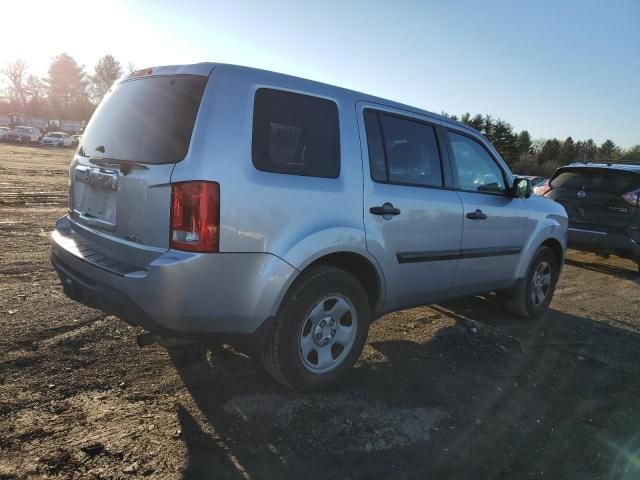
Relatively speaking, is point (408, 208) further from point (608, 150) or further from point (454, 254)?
point (608, 150)

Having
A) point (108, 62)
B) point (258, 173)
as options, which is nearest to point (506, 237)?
point (258, 173)

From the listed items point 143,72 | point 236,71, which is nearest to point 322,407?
point 236,71

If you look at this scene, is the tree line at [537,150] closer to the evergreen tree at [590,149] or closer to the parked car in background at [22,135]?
the evergreen tree at [590,149]

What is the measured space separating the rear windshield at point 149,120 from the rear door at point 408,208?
48.7 inches

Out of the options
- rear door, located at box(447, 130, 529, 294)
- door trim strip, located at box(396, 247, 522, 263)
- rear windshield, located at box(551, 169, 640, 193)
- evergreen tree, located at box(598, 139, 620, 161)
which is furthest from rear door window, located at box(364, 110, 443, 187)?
evergreen tree, located at box(598, 139, 620, 161)

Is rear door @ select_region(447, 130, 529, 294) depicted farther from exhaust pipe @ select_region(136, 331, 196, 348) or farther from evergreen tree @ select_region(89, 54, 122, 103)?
evergreen tree @ select_region(89, 54, 122, 103)

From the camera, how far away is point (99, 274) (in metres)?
2.95

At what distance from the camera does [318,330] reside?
10.7ft

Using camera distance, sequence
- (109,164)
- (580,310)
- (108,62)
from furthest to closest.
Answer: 1. (108,62)
2. (580,310)
3. (109,164)

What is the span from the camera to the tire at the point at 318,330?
3.03m

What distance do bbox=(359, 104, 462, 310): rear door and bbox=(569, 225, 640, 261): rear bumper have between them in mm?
5013

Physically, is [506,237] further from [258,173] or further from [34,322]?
[34,322]

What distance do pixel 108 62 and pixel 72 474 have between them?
87957 mm

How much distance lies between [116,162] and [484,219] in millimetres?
3032
